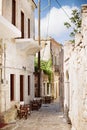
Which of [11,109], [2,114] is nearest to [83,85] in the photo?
[2,114]

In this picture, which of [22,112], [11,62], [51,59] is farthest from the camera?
[51,59]

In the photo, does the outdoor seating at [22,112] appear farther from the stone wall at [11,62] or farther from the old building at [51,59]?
the old building at [51,59]

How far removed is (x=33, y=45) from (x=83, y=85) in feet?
35.3

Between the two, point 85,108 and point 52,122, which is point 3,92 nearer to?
point 52,122

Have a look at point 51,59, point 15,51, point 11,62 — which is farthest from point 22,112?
point 51,59

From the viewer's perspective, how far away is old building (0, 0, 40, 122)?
11.9m

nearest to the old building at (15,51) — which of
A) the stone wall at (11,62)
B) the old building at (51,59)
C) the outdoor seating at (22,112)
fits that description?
the stone wall at (11,62)

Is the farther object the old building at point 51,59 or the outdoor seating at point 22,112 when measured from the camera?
the old building at point 51,59

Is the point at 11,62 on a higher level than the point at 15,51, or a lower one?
lower

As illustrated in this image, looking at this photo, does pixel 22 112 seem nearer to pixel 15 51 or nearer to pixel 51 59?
pixel 15 51

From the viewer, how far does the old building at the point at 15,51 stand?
1193 centimetres

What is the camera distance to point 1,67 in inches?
464

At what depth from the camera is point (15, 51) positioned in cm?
1436

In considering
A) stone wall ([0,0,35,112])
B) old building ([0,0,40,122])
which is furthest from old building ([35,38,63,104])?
stone wall ([0,0,35,112])
